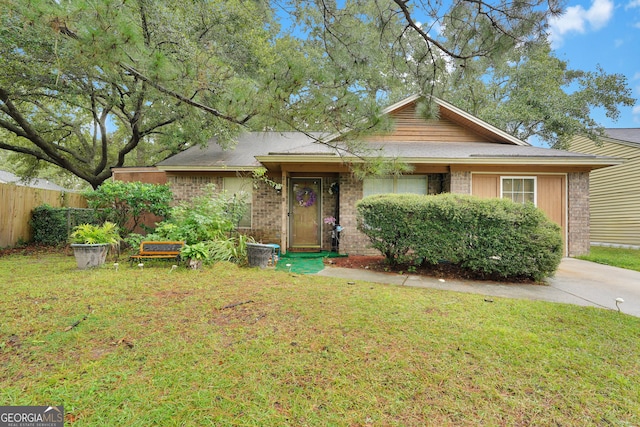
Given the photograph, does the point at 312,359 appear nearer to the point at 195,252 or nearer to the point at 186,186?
the point at 195,252

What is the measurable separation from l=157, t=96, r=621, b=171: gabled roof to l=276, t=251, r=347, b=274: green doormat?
7.93 ft

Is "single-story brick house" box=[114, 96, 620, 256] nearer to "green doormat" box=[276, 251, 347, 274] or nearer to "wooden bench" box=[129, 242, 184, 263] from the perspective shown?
"green doormat" box=[276, 251, 347, 274]

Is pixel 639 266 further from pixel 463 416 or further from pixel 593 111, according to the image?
pixel 593 111

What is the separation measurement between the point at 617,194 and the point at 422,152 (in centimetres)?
1011

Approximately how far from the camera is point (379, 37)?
4008 mm

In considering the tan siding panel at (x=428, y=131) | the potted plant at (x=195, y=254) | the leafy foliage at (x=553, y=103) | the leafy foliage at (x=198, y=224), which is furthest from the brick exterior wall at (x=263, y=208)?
the leafy foliage at (x=553, y=103)

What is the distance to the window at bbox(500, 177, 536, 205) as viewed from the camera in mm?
7707

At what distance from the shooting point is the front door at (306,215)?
28.6 ft

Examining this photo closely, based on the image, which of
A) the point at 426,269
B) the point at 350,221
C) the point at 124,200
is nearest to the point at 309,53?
the point at 426,269

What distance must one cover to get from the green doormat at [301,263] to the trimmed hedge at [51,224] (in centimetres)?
642

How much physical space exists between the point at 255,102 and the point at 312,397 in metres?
2.96

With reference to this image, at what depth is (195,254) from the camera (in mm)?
5348

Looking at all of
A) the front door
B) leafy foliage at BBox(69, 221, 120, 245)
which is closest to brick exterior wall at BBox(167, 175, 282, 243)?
the front door

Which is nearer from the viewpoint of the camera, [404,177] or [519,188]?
[519,188]
